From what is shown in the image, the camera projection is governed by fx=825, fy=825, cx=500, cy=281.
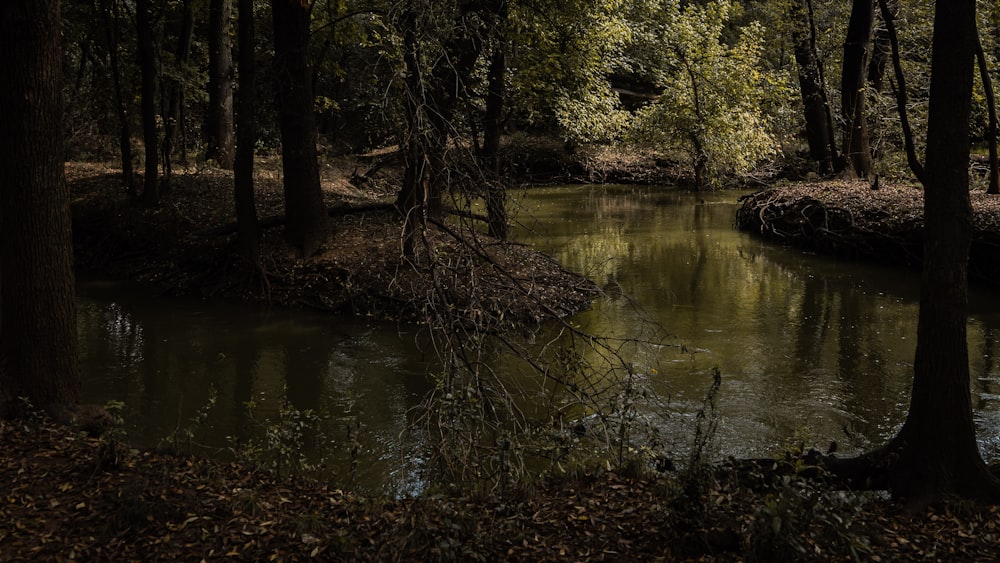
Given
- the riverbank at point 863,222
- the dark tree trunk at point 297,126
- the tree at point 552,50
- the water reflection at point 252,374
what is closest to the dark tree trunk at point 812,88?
the riverbank at point 863,222

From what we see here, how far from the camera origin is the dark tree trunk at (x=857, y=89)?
2138 cm

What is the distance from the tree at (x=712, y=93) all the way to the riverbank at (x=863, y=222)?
4.84m

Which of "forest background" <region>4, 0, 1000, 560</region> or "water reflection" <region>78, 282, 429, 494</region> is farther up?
"forest background" <region>4, 0, 1000, 560</region>

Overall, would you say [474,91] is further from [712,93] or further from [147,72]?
[712,93]

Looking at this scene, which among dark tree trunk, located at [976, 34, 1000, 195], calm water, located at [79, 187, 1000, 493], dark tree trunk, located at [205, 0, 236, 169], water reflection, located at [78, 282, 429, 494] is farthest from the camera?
dark tree trunk, located at [205, 0, 236, 169]

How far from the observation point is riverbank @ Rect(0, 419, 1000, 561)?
4.83 meters

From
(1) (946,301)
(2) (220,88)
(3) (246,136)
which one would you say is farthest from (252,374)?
(2) (220,88)

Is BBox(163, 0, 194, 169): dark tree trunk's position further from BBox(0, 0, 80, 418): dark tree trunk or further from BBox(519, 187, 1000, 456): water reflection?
BBox(0, 0, 80, 418): dark tree trunk

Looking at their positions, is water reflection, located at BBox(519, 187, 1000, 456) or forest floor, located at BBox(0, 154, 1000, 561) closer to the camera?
forest floor, located at BBox(0, 154, 1000, 561)

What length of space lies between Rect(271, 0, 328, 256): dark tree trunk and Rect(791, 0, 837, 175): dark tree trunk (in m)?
14.3

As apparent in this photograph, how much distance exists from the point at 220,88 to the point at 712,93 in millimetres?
15980

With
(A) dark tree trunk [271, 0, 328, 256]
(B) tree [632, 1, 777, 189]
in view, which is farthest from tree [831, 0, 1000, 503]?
(B) tree [632, 1, 777, 189]

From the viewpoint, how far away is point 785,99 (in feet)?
92.4

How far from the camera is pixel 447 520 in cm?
484
